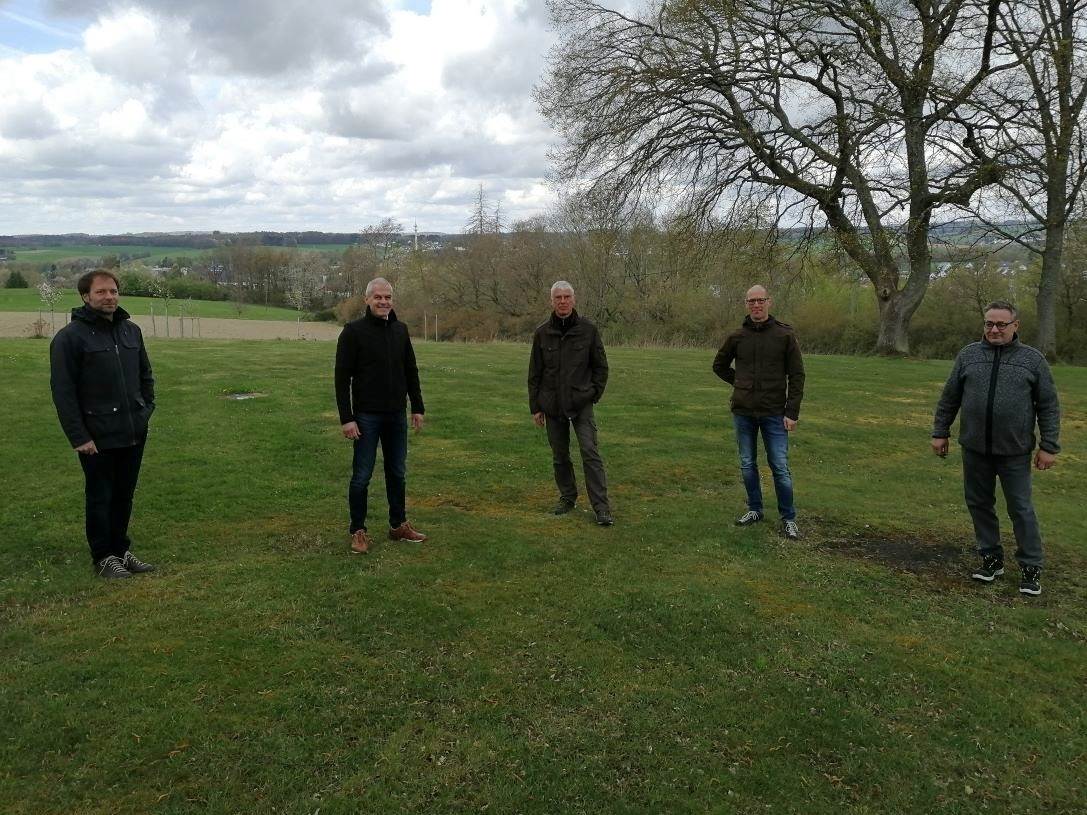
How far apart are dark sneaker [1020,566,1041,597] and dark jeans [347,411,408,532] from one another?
16.2 ft

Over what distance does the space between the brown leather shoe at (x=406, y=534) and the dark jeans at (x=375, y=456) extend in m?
0.09

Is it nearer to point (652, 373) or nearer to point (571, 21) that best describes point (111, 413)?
point (652, 373)

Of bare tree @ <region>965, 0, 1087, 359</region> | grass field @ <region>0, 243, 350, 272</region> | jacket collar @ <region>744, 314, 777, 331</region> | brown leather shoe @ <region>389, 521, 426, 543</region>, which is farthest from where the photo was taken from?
grass field @ <region>0, 243, 350, 272</region>

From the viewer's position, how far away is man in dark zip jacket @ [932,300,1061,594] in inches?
216

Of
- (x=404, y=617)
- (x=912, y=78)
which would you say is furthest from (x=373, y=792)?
(x=912, y=78)

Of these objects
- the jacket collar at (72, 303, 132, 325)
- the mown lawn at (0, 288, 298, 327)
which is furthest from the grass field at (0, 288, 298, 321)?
the jacket collar at (72, 303, 132, 325)

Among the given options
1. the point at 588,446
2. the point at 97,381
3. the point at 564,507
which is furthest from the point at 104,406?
the point at 564,507

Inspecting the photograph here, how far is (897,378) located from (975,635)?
15.8m

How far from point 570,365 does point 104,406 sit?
3.86 meters

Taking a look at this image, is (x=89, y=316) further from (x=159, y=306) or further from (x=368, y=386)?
(x=159, y=306)

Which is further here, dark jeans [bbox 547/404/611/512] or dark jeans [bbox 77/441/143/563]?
dark jeans [bbox 547/404/611/512]

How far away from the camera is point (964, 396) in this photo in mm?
5770

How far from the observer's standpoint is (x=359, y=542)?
19.9 ft

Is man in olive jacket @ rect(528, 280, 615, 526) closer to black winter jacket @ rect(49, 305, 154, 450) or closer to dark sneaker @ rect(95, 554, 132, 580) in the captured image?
black winter jacket @ rect(49, 305, 154, 450)
